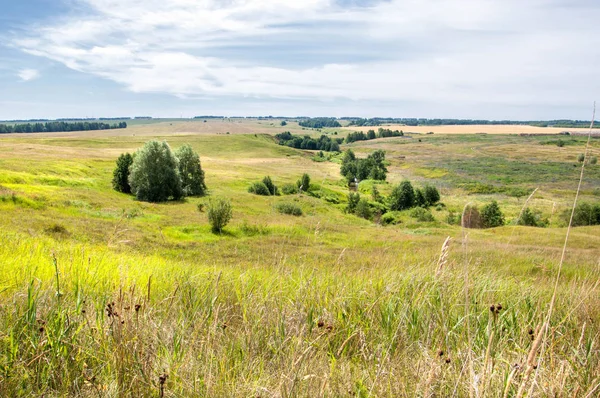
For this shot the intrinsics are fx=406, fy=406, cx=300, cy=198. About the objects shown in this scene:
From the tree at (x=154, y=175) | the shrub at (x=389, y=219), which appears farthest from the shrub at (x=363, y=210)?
the tree at (x=154, y=175)

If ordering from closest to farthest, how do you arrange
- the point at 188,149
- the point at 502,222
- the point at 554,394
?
1. the point at 554,394
2. the point at 502,222
3. the point at 188,149

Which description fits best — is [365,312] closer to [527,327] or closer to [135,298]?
[527,327]

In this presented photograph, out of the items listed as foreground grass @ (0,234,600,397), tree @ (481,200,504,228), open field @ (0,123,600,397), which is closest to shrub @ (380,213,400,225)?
tree @ (481,200,504,228)

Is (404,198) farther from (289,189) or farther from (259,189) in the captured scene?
(259,189)

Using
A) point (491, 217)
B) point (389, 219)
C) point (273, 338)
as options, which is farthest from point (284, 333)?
point (389, 219)

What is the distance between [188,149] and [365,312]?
7127 centimetres

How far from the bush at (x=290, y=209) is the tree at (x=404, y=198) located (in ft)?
107

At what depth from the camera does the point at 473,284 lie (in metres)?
4.83

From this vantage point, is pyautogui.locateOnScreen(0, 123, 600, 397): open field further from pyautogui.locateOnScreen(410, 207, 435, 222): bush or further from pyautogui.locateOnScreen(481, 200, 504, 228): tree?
pyautogui.locateOnScreen(481, 200, 504, 228): tree

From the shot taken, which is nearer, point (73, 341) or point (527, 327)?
point (73, 341)

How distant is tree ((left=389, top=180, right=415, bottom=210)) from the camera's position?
79750 millimetres

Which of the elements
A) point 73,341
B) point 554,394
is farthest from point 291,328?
point 554,394

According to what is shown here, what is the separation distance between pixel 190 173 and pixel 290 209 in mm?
24385

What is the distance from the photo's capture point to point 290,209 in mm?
53281
